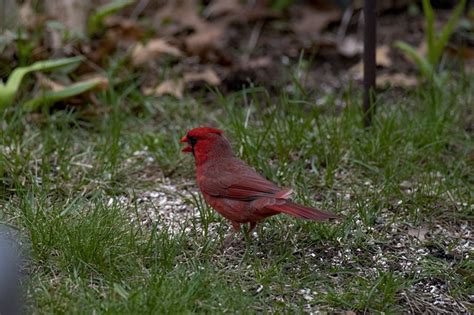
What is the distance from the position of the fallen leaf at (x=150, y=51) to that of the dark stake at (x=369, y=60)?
5.34 ft

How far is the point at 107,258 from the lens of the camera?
360 centimetres

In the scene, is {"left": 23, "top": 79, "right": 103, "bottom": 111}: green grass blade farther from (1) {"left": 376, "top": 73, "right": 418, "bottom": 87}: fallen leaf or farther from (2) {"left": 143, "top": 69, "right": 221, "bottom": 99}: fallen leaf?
(1) {"left": 376, "top": 73, "right": 418, "bottom": 87}: fallen leaf

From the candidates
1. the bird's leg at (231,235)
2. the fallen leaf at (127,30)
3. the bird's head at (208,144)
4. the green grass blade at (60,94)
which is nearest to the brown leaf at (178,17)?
the fallen leaf at (127,30)

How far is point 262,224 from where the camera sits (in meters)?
4.16

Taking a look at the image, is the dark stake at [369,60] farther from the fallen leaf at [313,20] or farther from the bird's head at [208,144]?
the fallen leaf at [313,20]

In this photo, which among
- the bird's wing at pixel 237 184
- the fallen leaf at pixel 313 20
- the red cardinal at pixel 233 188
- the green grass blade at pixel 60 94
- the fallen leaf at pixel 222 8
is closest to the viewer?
the red cardinal at pixel 233 188

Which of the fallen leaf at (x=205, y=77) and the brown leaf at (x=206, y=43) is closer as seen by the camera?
the fallen leaf at (x=205, y=77)

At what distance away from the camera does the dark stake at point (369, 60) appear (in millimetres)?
4870

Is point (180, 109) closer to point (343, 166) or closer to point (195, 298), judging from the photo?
point (343, 166)

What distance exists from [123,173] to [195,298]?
147cm

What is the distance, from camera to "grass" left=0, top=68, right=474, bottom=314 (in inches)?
137

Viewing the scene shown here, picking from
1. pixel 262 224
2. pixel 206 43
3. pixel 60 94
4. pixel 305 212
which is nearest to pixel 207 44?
pixel 206 43

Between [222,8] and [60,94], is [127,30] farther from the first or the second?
[60,94]

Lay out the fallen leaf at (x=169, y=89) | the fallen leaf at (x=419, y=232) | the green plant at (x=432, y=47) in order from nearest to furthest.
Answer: the fallen leaf at (x=419, y=232) < the green plant at (x=432, y=47) < the fallen leaf at (x=169, y=89)
